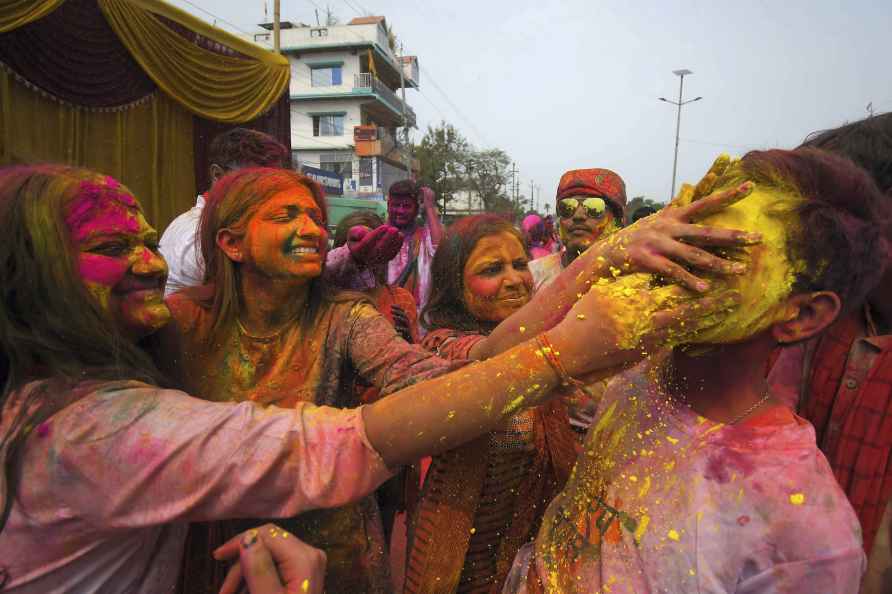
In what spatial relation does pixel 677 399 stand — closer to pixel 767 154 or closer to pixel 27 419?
pixel 767 154

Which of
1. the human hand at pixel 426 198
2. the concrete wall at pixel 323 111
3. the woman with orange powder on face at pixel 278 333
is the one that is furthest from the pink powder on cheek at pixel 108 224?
the concrete wall at pixel 323 111

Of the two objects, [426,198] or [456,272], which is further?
[426,198]

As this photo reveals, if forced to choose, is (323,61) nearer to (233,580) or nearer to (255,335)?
(255,335)

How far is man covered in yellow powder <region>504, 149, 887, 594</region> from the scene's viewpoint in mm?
1053

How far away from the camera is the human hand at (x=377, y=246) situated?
8.63 feet

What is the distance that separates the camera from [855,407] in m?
1.51

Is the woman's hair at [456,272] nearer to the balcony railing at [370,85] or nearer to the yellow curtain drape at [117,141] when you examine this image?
Result: the yellow curtain drape at [117,141]

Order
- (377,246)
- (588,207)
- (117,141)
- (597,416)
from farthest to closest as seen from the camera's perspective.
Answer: (117,141)
(588,207)
(377,246)
(597,416)

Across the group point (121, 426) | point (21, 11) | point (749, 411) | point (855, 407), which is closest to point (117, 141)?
point (21, 11)

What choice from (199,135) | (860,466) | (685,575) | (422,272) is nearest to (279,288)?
(685,575)

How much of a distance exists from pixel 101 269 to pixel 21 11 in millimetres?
4832

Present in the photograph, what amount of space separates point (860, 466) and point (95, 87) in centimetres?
680

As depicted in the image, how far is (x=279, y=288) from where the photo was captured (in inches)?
74.5

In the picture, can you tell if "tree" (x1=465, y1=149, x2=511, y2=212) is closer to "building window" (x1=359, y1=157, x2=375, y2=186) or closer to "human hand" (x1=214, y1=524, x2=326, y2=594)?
"building window" (x1=359, y1=157, x2=375, y2=186)
